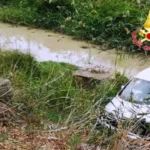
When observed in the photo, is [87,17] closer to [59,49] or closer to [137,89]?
[59,49]

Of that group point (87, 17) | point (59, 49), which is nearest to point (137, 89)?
point (59, 49)

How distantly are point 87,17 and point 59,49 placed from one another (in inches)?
90.2

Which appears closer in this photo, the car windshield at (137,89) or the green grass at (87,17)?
the car windshield at (137,89)

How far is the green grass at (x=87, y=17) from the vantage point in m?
14.5

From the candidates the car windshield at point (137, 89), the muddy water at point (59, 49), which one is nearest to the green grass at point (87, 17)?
the muddy water at point (59, 49)

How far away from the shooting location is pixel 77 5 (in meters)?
16.4

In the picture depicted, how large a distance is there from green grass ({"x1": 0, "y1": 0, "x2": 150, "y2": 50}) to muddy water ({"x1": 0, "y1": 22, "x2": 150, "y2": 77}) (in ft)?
1.43

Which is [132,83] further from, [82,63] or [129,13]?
[129,13]

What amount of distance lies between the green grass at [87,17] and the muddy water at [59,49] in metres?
0.43

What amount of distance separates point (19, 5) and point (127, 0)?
12.2 ft

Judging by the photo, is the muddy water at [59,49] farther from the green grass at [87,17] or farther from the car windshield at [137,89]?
the car windshield at [137,89]

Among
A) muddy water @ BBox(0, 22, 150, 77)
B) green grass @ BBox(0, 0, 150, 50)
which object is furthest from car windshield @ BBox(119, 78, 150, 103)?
green grass @ BBox(0, 0, 150, 50)

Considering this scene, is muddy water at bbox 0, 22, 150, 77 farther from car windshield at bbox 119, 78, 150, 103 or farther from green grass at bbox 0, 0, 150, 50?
car windshield at bbox 119, 78, 150, 103

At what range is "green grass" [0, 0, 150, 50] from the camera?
47.4 ft
